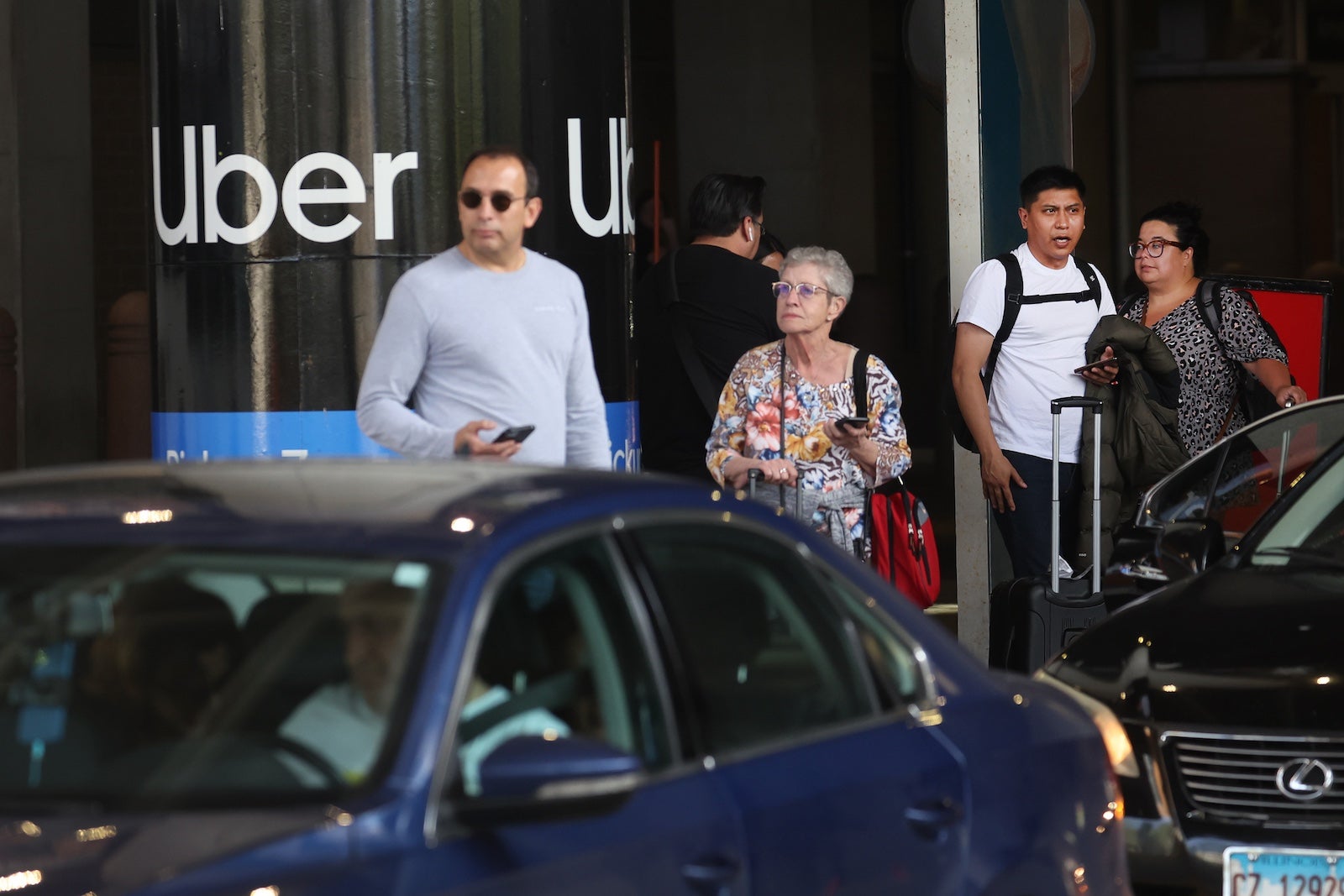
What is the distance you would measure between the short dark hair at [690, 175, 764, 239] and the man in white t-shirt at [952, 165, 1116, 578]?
0.84m

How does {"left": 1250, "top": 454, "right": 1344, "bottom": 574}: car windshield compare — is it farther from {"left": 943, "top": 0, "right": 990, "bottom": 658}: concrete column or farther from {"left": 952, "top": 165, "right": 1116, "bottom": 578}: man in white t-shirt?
{"left": 943, "top": 0, "right": 990, "bottom": 658}: concrete column

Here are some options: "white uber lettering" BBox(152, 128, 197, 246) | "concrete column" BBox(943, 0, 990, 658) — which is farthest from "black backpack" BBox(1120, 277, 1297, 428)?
"white uber lettering" BBox(152, 128, 197, 246)

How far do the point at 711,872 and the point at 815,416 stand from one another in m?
4.07

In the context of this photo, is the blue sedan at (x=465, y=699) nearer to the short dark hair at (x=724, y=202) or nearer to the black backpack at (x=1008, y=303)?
the black backpack at (x=1008, y=303)

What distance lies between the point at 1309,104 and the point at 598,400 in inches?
754

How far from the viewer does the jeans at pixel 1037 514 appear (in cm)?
798

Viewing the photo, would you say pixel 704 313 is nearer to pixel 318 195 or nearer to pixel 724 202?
pixel 724 202

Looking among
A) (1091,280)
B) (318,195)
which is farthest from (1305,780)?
(318,195)

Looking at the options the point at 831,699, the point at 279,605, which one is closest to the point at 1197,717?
the point at 831,699

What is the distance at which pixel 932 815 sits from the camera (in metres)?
3.72

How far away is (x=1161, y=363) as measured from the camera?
7.87 meters

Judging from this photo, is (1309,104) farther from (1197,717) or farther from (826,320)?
(1197,717)

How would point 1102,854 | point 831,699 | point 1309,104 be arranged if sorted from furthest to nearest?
point 1309,104, point 1102,854, point 831,699

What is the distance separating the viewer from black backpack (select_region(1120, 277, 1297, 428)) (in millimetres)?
8414
